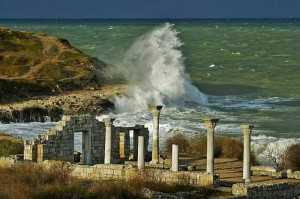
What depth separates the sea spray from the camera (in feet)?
303

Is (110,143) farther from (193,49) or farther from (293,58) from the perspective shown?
(193,49)

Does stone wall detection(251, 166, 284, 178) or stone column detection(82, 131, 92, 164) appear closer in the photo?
stone wall detection(251, 166, 284, 178)

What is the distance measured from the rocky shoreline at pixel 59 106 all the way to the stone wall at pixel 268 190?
4167 cm

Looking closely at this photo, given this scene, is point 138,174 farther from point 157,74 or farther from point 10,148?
point 157,74

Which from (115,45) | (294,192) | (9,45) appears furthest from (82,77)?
(294,192)

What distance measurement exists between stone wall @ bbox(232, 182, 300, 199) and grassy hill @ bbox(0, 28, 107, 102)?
5099cm

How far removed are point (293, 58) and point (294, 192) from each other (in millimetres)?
96412

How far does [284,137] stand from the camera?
67.9 metres

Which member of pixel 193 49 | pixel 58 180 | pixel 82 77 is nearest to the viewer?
pixel 58 180

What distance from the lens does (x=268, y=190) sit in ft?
121

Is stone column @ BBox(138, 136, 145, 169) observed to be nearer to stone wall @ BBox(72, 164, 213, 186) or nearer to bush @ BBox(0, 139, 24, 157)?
stone wall @ BBox(72, 164, 213, 186)

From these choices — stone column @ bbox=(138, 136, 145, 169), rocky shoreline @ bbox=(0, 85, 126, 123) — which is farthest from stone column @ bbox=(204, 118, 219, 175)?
rocky shoreline @ bbox=(0, 85, 126, 123)

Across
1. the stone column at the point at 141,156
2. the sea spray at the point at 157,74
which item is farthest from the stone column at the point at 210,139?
the sea spray at the point at 157,74

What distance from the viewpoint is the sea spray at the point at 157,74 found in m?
92.2
